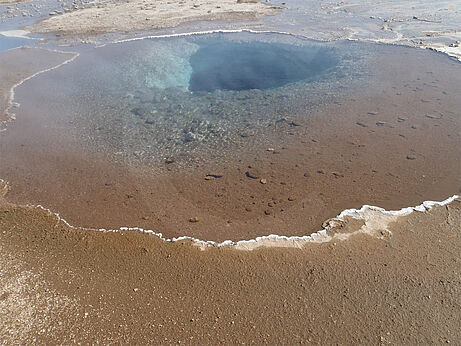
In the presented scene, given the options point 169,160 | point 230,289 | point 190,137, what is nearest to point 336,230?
point 230,289

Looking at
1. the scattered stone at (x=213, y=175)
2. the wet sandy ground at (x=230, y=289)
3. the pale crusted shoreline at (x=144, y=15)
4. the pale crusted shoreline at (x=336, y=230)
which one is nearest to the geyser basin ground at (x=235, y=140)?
the scattered stone at (x=213, y=175)

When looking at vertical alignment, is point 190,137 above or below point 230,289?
above

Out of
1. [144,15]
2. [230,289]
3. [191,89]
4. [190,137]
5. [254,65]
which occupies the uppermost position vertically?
[144,15]

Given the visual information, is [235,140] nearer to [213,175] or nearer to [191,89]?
[213,175]

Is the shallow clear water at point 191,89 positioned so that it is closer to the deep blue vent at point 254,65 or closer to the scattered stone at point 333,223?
the deep blue vent at point 254,65

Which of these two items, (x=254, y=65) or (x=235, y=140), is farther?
(x=254, y=65)

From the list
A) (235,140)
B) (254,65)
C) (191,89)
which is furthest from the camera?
(254,65)

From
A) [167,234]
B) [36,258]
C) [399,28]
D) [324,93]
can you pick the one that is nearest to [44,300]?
[36,258]
